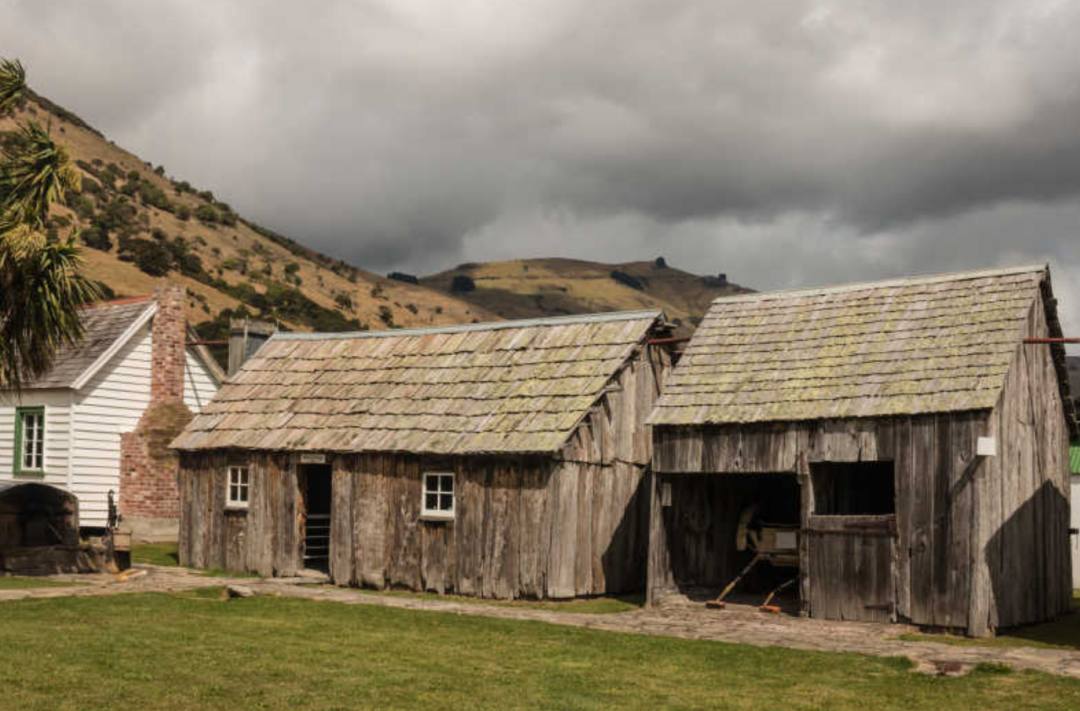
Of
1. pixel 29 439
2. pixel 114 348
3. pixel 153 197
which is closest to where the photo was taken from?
pixel 114 348

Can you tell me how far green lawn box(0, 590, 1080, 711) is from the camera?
1234 centimetres

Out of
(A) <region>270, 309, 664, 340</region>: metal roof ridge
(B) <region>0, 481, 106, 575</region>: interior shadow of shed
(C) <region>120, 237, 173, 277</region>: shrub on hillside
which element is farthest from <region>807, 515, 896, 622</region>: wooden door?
(C) <region>120, 237, 173, 277</region>: shrub on hillside

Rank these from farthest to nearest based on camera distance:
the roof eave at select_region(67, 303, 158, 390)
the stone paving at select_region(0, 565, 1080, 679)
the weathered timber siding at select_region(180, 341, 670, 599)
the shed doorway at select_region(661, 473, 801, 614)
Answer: the roof eave at select_region(67, 303, 158, 390) < the weathered timber siding at select_region(180, 341, 670, 599) < the shed doorway at select_region(661, 473, 801, 614) < the stone paving at select_region(0, 565, 1080, 679)

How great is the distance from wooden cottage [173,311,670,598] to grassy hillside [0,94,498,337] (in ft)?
128

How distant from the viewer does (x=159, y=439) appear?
32.8 meters

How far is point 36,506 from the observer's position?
84.6 ft

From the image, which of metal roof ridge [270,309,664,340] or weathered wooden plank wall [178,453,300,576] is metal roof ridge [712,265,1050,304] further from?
weathered wooden plank wall [178,453,300,576]

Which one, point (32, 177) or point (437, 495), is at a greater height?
point (32, 177)

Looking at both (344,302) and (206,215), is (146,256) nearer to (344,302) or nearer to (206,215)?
(344,302)

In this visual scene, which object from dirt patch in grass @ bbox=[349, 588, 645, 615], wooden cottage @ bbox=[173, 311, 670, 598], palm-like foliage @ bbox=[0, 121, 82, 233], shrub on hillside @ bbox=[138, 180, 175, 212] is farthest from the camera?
shrub on hillside @ bbox=[138, 180, 175, 212]

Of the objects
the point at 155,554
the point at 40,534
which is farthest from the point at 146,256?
the point at 40,534

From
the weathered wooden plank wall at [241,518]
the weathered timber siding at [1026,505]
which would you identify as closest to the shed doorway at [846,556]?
the weathered timber siding at [1026,505]

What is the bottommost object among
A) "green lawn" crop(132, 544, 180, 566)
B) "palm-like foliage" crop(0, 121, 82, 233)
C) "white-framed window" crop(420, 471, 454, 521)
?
"green lawn" crop(132, 544, 180, 566)

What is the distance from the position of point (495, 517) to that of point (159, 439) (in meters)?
13.6
